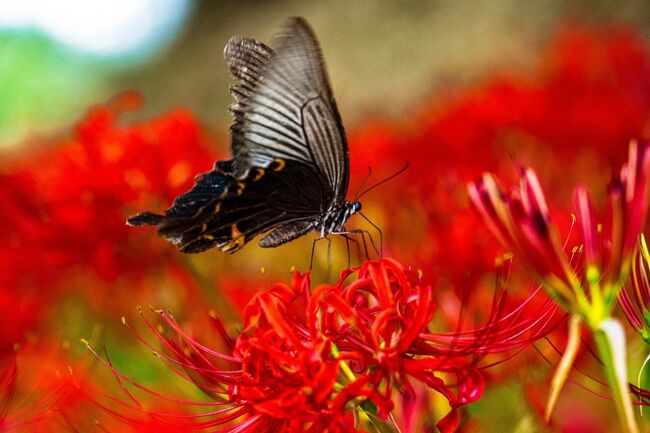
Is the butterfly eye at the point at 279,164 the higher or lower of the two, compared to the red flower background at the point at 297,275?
higher

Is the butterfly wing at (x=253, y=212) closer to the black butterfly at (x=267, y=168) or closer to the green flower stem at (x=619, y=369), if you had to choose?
the black butterfly at (x=267, y=168)

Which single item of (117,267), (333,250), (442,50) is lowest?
(442,50)

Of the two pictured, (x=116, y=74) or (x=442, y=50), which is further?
(x=116, y=74)

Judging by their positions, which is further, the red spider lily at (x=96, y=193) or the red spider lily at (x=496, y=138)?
the red spider lily at (x=96, y=193)

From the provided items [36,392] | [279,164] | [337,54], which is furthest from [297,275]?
[337,54]

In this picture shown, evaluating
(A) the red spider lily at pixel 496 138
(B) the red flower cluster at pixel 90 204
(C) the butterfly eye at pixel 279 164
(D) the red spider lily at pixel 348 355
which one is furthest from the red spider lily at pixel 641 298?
(B) the red flower cluster at pixel 90 204

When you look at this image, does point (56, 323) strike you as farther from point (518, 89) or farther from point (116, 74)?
point (116, 74)

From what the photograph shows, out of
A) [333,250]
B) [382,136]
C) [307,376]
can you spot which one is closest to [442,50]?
[382,136]

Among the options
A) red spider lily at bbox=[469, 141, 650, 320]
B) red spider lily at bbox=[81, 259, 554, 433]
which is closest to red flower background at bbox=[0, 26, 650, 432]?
red spider lily at bbox=[81, 259, 554, 433]

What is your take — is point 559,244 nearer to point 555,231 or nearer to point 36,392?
point 555,231
